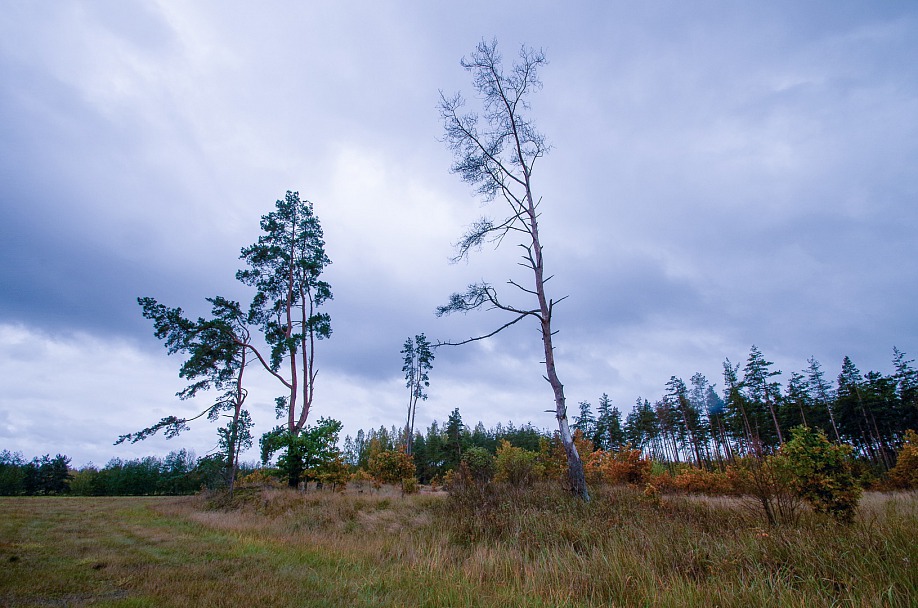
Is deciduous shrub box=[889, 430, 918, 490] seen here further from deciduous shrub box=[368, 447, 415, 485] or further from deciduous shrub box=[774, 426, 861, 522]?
deciduous shrub box=[368, 447, 415, 485]

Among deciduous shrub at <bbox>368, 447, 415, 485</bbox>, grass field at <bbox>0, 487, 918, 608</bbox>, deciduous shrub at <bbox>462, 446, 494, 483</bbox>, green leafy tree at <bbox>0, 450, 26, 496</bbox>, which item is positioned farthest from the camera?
green leafy tree at <bbox>0, 450, 26, 496</bbox>

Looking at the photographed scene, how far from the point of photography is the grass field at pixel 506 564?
3.12 m

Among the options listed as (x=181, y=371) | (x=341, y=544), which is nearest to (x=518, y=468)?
(x=341, y=544)

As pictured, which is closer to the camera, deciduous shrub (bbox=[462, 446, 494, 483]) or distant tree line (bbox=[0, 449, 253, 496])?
deciduous shrub (bbox=[462, 446, 494, 483])

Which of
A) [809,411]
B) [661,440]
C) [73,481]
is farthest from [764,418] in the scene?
[73,481]

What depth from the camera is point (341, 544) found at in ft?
20.1

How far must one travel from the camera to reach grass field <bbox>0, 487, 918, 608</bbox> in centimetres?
312

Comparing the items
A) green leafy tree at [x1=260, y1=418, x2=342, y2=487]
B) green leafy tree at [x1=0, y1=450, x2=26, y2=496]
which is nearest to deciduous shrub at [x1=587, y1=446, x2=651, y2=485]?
green leafy tree at [x1=260, y1=418, x2=342, y2=487]

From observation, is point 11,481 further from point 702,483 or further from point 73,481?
point 702,483

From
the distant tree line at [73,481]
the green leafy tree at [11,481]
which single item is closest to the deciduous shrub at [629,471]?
the distant tree line at [73,481]

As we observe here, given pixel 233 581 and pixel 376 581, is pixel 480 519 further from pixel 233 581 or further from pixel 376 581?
pixel 233 581

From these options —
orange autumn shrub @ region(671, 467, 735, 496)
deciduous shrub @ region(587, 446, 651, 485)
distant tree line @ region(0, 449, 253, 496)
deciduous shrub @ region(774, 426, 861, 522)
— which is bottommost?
distant tree line @ region(0, 449, 253, 496)

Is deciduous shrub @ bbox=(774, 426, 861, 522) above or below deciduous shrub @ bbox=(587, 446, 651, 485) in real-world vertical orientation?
above

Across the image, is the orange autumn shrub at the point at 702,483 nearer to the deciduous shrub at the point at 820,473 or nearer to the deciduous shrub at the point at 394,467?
the deciduous shrub at the point at 820,473
